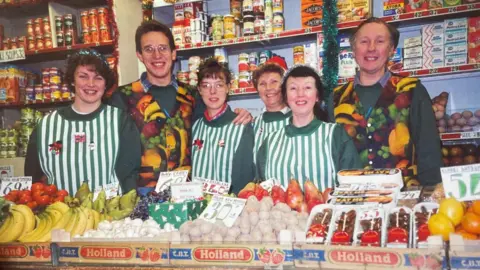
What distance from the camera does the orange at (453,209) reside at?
1.68m

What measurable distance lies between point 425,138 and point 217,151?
141 centimetres

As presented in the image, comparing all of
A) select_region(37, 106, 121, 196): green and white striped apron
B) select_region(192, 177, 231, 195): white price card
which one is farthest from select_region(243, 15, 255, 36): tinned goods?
select_region(192, 177, 231, 195): white price card

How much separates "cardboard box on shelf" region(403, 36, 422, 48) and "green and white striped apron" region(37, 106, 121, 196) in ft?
8.74

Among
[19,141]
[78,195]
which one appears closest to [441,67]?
[78,195]

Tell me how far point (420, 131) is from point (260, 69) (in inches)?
47.8

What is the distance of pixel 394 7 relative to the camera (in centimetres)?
400

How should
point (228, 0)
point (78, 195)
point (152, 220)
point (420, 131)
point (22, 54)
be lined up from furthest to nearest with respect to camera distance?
point (228, 0) < point (22, 54) < point (420, 131) < point (78, 195) < point (152, 220)

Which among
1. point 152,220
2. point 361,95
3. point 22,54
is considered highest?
point 22,54

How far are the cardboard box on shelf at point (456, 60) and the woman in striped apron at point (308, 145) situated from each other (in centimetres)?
174

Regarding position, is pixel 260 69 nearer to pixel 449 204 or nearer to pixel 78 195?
pixel 78 195

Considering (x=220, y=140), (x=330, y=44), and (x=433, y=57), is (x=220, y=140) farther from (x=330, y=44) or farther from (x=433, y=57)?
(x=433, y=57)

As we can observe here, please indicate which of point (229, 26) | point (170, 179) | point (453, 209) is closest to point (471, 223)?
point (453, 209)

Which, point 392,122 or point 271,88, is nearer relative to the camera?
point 392,122

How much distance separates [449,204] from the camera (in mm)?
1721
